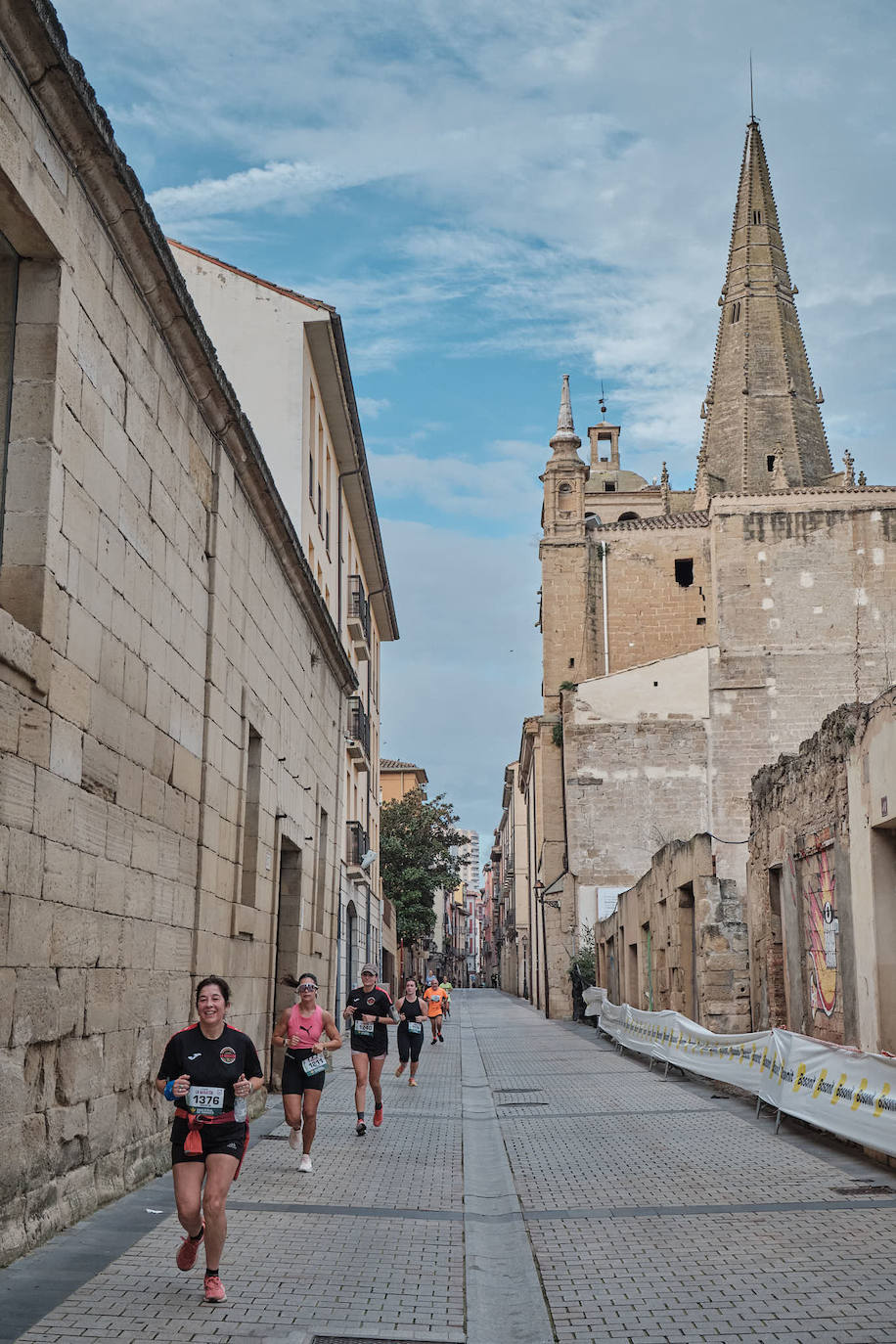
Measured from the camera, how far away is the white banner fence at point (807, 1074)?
922 centimetres

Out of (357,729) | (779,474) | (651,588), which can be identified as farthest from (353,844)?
(779,474)

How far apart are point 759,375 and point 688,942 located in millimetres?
33720

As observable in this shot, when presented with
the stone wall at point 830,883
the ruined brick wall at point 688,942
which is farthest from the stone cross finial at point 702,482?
the stone wall at point 830,883

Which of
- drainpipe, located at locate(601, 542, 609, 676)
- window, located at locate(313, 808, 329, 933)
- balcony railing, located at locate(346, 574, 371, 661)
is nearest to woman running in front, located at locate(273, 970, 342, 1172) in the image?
window, located at locate(313, 808, 329, 933)

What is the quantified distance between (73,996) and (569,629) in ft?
133

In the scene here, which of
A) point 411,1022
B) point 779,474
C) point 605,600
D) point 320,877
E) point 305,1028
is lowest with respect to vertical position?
point 411,1022

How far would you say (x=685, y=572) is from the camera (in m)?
49.4

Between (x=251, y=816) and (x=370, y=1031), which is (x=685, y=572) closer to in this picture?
(x=251, y=816)

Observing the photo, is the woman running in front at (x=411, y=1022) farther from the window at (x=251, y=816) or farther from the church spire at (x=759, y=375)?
the church spire at (x=759, y=375)

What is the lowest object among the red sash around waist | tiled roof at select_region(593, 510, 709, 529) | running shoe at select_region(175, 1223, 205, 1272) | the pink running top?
running shoe at select_region(175, 1223, 205, 1272)

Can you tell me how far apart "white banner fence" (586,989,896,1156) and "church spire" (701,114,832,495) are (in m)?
34.1

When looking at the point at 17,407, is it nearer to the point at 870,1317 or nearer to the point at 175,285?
the point at 175,285

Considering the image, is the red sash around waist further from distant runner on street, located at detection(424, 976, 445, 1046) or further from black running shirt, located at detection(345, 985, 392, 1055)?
distant runner on street, located at detection(424, 976, 445, 1046)

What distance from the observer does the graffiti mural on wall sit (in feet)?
41.9
